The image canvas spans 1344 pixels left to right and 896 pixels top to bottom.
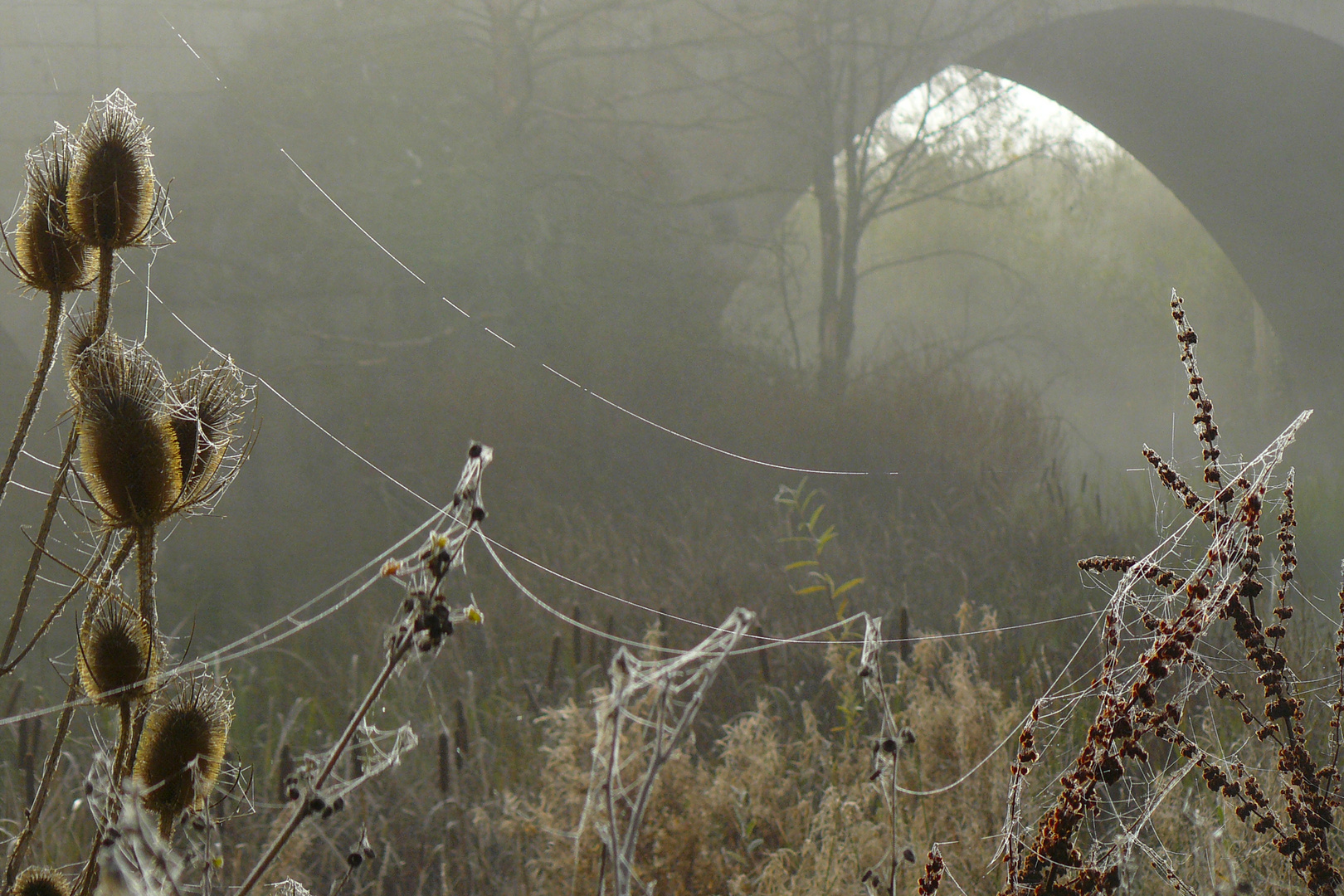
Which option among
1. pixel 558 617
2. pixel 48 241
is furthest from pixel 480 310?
pixel 48 241

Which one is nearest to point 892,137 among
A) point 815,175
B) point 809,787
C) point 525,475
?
point 815,175

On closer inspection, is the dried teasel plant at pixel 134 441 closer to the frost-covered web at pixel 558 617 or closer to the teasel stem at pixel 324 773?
the frost-covered web at pixel 558 617

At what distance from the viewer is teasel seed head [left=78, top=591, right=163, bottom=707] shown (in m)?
0.67

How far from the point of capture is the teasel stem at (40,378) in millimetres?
739

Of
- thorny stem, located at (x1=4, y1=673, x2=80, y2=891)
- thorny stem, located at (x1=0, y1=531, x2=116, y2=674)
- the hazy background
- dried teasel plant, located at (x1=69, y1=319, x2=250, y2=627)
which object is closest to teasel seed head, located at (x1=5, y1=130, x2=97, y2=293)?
dried teasel plant, located at (x1=69, y1=319, x2=250, y2=627)

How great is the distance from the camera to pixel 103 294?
719 millimetres

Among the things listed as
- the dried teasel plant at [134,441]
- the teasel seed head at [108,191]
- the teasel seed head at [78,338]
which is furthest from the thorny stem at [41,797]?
the teasel seed head at [108,191]

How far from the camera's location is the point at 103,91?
5977 millimetres

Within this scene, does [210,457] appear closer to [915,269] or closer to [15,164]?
[15,164]

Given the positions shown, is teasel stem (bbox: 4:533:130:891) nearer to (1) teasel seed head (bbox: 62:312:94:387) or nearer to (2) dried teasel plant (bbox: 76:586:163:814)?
(2) dried teasel plant (bbox: 76:586:163:814)

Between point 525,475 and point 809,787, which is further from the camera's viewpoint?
point 525,475

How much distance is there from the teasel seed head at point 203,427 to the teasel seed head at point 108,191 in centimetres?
13

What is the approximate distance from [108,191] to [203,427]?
0.67 ft

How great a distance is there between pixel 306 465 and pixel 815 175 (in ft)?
16.9
